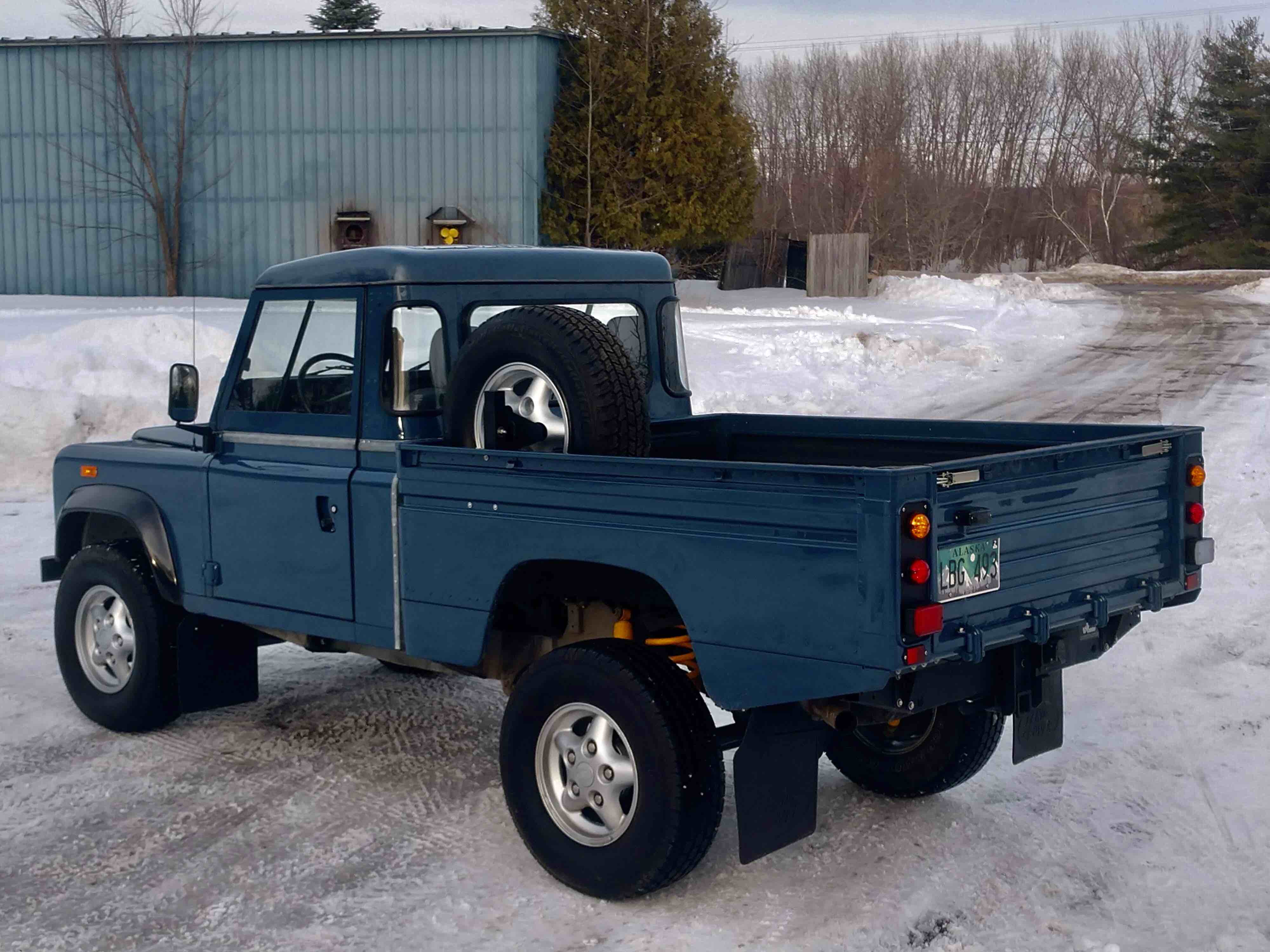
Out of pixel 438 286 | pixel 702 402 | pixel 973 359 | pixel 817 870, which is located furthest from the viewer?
pixel 973 359

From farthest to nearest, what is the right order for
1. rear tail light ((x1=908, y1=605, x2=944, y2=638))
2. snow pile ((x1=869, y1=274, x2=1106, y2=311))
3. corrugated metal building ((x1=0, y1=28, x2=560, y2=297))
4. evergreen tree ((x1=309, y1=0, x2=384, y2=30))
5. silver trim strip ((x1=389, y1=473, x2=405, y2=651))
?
evergreen tree ((x1=309, y1=0, x2=384, y2=30)), snow pile ((x1=869, y1=274, x2=1106, y2=311)), corrugated metal building ((x1=0, y1=28, x2=560, y2=297)), silver trim strip ((x1=389, y1=473, x2=405, y2=651)), rear tail light ((x1=908, y1=605, x2=944, y2=638))

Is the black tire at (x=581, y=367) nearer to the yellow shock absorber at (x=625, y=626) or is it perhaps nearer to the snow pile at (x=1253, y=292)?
the yellow shock absorber at (x=625, y=626)

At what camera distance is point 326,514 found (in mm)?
5184

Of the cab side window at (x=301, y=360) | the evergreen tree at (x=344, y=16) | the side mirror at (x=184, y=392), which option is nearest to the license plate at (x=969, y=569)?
the cab side window at (x=301, y=360)

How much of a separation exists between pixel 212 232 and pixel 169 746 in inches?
1015

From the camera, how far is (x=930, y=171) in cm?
6581

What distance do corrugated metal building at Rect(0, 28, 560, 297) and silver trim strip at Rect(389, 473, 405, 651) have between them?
24359 millimetres

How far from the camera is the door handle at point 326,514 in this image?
5145mm

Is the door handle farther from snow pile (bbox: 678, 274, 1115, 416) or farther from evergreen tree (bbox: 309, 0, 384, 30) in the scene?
evergreen tree (bbox: 309, 0, 384, 30)

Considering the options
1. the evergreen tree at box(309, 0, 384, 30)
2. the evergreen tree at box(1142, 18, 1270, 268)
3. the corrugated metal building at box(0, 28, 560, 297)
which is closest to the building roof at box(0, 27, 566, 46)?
the corrugated metal building at box(0, 28, 560, 297)

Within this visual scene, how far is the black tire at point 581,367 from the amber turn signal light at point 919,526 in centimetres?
130

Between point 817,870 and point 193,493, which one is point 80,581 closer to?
point 193,493

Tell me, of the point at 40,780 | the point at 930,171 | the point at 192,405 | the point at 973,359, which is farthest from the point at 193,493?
the point at 930,171

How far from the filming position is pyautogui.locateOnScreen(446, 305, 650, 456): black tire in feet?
15.0
